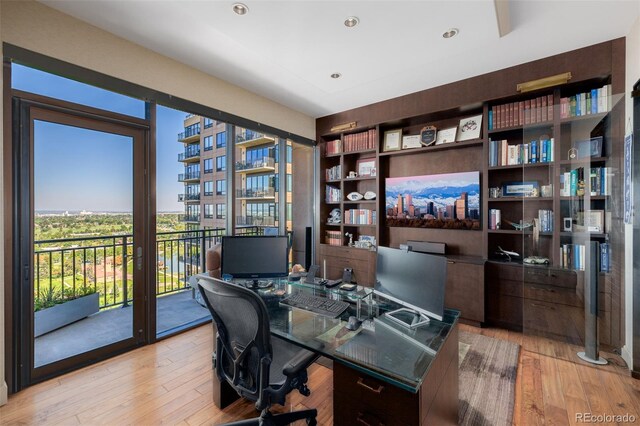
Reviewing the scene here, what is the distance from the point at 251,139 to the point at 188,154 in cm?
92

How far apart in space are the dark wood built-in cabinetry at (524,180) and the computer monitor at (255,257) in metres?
1.97

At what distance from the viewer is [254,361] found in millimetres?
1353

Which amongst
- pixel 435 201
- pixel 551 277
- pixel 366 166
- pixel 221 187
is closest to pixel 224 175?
pixel 221 187

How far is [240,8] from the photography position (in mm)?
1985

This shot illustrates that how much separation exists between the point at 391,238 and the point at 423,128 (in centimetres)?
162

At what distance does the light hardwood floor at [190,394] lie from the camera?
5.71 feet

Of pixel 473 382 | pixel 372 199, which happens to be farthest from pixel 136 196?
pixel 473 382

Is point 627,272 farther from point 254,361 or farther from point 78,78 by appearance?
point 78,78

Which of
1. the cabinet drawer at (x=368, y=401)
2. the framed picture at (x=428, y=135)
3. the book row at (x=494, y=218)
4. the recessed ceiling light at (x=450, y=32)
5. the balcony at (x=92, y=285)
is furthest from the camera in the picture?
the framed picture at (x=428, y=135)

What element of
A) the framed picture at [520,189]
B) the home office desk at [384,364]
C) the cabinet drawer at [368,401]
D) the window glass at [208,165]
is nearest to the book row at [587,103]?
the framed picture at [520,189]

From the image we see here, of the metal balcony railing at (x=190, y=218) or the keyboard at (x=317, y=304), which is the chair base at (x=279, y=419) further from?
the metal balcony railing at (x=190, y=218)

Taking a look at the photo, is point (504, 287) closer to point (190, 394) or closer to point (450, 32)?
point (450, 32)

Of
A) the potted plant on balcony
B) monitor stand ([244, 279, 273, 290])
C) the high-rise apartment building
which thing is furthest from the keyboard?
the potted plant on balcony

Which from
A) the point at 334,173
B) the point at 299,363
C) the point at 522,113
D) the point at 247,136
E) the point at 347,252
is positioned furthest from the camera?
the point at 334,173
